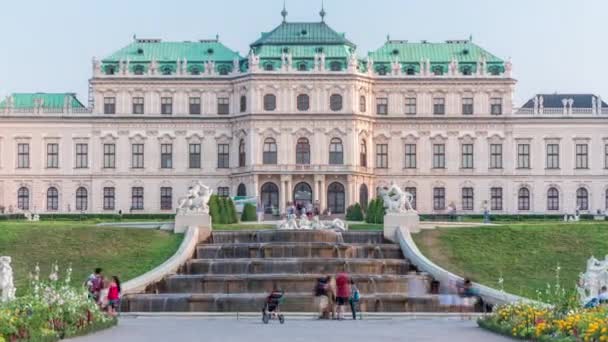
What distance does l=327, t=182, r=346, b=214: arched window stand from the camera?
89500mm

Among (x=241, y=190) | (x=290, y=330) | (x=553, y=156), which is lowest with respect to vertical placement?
(x=290, y=330)

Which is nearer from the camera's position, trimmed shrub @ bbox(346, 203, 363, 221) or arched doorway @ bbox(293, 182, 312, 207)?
trimmed shrub @ bbox(346, 203, 363, 221)

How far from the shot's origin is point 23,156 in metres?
92.7

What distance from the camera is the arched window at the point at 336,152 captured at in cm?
9019

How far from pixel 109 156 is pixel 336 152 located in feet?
54.2

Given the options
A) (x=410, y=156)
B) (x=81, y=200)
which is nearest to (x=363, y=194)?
(x=410, y=156)

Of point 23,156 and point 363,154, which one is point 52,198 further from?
point 363,154

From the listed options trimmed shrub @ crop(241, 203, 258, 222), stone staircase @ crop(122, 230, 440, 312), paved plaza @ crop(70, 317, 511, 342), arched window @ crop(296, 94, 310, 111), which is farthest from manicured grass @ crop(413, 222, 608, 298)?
arched window @ crop(296, 94, 310, 111)

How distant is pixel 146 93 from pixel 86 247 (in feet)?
139

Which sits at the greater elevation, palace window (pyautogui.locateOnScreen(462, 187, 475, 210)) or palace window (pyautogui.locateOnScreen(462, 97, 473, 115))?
palace window (pyautogui.locateOnScreen(462, 97, 473, 115))

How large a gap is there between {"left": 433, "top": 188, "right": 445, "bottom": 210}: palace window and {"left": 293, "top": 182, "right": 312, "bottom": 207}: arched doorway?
380 inches

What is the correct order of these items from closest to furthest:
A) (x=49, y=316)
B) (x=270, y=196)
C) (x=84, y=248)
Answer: (x=49, y=316)
(x=84, y=248)
(x=270, y=196)

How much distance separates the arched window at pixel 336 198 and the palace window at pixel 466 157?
9635mm

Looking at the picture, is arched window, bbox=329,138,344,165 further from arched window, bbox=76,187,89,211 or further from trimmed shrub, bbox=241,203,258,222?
trimmed shrub, bbox=241,203,258,222
